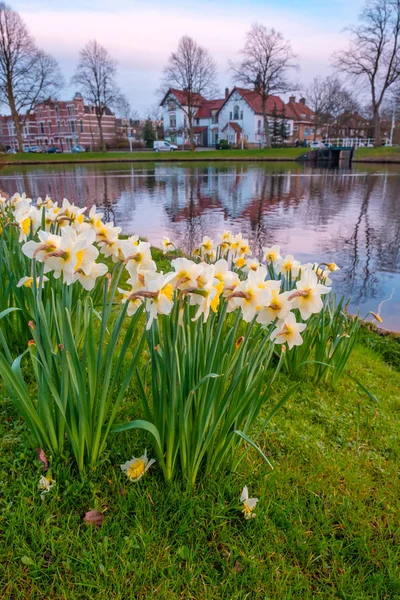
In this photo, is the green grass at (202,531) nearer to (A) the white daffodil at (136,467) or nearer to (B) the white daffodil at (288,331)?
(A) the white daffodil at (136,467)

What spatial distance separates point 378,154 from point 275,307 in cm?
4124

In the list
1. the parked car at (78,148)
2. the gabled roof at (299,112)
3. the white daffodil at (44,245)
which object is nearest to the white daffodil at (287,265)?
the white daffodil at (44,245)

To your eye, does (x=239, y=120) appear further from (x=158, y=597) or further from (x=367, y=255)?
(x=158, y=597)

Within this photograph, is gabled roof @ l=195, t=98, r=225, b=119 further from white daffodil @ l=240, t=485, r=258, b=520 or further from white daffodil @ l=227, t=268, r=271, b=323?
white daffodil @ l=240, t=485, r=258, b=520

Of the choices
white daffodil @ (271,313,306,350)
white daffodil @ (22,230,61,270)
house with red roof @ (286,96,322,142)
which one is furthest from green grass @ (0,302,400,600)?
house with red roof @ (286,96,322,142)

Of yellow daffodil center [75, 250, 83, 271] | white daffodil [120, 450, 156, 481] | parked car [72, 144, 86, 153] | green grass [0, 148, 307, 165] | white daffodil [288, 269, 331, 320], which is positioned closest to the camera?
yellow daffodil center [75, 250, 83, 271]

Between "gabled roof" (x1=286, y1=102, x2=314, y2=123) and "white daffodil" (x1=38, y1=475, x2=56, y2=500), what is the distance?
69.4 m

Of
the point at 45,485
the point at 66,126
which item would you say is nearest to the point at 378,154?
the point at 45,485

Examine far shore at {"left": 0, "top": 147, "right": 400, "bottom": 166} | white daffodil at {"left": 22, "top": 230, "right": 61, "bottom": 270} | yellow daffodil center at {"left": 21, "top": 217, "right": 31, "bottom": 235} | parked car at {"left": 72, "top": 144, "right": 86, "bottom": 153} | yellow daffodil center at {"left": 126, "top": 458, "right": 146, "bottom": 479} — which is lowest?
yellow daffodil center at {"left": 126, "top": 458, "right": 146, "bottom": 479}

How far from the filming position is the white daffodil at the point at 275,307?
1.50 metres

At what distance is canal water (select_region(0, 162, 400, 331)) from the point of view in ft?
20.7

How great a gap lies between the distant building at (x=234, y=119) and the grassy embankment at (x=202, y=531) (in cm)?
5652

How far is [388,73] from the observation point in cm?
3900

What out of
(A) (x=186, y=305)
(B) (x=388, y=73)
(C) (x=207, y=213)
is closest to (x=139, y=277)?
(A) (x=186, y=305)
